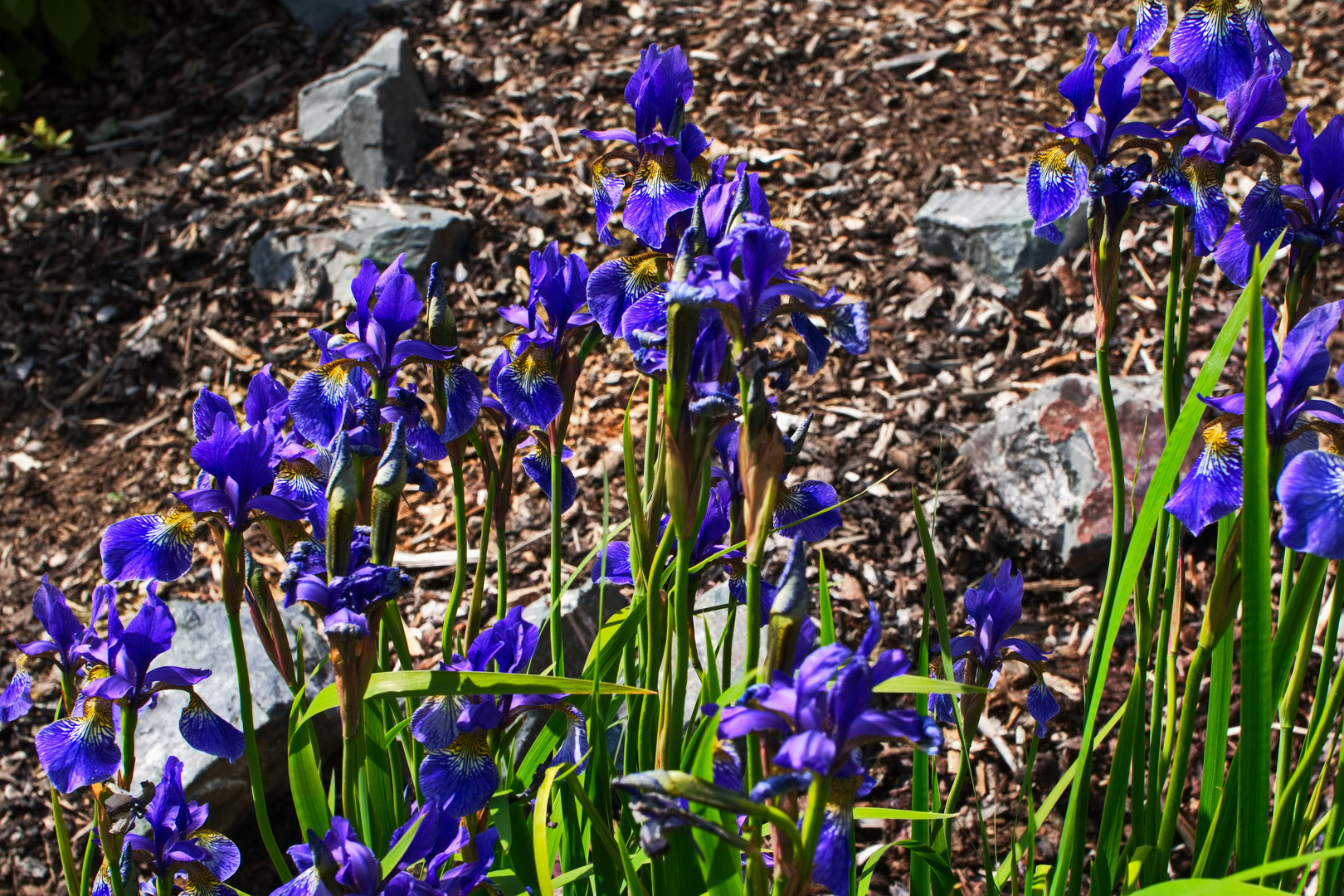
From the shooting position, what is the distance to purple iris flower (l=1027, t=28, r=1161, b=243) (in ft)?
4.33

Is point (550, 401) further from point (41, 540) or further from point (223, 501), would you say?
point (41, 540)

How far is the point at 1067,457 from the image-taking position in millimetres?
2779

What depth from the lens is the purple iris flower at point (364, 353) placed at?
1.22 meters

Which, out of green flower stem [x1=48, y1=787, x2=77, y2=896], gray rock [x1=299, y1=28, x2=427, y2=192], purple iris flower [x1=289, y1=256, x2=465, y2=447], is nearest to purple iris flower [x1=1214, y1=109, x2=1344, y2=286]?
purple iris flower [x1=289, y1=256, x2=465, y2=447]

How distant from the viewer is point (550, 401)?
1339 mm

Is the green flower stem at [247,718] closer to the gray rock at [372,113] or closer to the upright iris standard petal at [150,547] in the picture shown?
the upright iris standard petal at [150,547]

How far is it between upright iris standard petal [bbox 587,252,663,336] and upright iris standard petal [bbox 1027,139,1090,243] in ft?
1.72

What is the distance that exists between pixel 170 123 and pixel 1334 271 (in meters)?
4.42

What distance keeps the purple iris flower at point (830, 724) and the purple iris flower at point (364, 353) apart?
591mm

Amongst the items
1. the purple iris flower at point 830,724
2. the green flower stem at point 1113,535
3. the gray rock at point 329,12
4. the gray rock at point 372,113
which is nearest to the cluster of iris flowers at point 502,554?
the purple iris flower at point 830,724

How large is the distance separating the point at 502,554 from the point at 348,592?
19.1 inches

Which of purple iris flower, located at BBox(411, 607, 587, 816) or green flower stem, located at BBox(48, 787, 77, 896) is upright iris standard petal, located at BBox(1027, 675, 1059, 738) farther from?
green flower stem, located at BBox(48, 787, 77, 896)

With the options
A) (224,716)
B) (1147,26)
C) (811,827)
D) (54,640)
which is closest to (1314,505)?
(811,827)

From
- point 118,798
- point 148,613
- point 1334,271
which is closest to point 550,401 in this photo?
point 148,613
